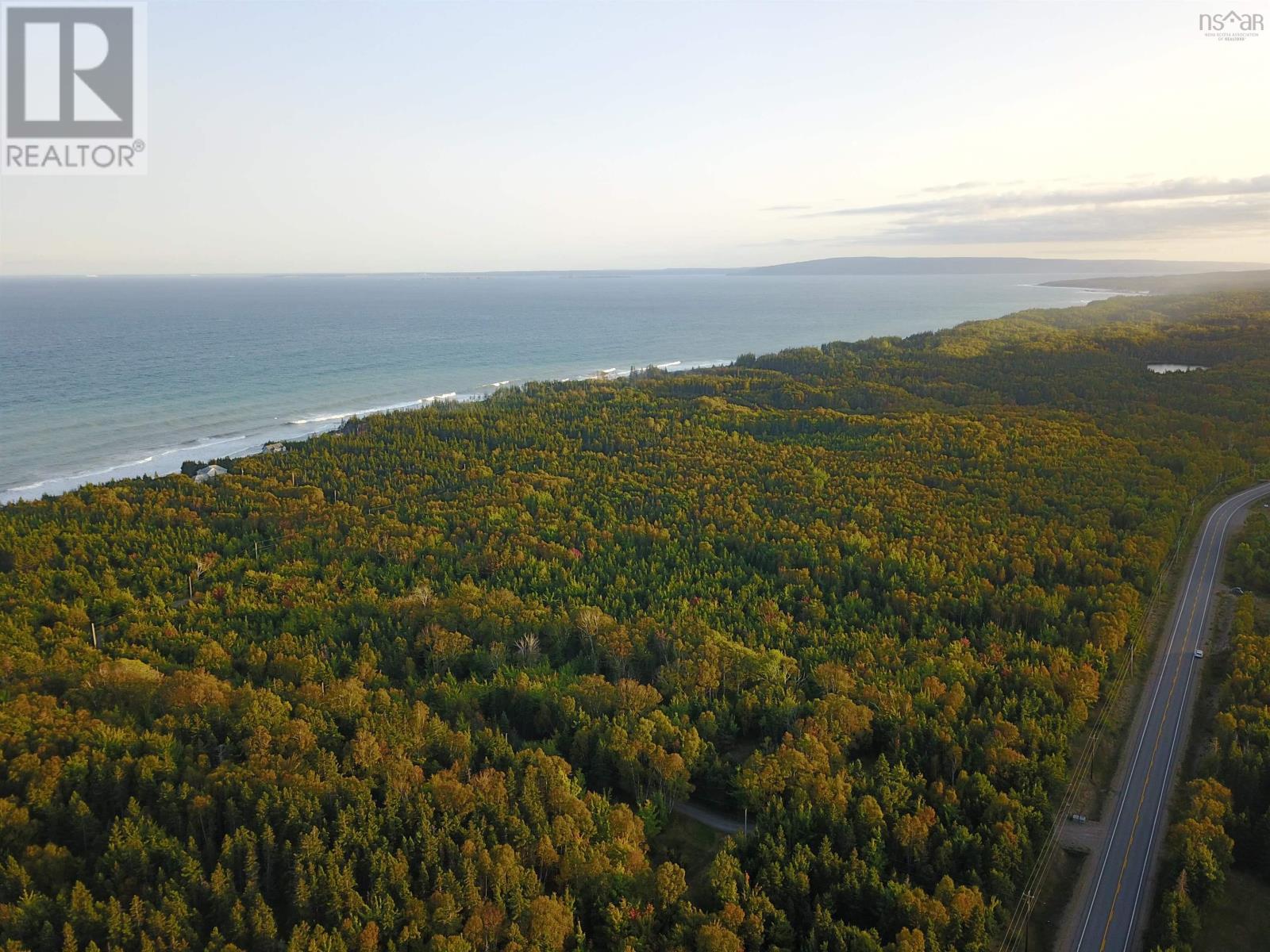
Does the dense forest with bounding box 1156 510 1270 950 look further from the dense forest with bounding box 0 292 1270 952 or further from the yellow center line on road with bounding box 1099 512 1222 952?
the yellow center line on road with bounding box 1099 512 1222 952

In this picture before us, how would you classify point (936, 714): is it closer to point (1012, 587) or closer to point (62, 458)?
point (1012, 587)

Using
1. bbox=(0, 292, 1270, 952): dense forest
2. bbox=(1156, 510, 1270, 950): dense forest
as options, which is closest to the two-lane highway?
bbox=(1156, 510, 1270, 950): dense forest

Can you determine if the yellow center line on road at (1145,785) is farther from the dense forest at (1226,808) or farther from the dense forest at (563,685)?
the dense forest at (563,685)

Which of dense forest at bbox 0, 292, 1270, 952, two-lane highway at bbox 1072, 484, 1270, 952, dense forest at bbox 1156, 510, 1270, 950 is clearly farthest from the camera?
two-lane highway at bbox 1072, 484, 1270, 952

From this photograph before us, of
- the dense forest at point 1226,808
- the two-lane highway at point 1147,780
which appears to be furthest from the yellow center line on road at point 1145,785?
the dense forest at point 1226,808

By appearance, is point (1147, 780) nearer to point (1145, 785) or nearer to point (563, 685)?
point (1145, 785)

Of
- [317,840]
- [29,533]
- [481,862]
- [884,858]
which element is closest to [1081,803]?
[884,858]
